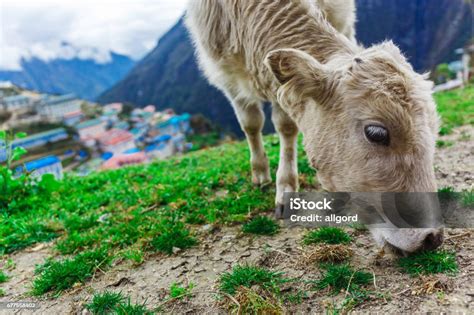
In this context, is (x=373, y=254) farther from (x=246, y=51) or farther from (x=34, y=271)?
(x=34, y=271)

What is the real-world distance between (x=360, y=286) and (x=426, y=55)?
226 ft

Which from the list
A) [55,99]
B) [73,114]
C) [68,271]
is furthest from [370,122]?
[55,99]

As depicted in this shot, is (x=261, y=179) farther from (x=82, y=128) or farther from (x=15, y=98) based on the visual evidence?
(x=15, y=98)

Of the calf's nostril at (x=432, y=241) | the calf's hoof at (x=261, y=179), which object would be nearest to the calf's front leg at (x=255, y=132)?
the calf's hoof at (x=261, y=179)

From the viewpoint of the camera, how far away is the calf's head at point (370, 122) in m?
2.33

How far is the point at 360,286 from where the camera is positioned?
258 centimetres

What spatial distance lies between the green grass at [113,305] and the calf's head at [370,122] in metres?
1.83

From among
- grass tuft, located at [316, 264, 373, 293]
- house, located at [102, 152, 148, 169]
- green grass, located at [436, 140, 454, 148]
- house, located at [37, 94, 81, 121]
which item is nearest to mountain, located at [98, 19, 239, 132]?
house, located at [37, 94, 81, 121]

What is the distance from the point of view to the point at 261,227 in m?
3.85

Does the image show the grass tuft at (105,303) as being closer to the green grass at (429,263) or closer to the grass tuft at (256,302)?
the grass tuft at (256,302)

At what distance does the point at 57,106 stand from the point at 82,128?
9825 mm

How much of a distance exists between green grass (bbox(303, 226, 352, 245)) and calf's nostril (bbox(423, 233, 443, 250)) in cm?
92

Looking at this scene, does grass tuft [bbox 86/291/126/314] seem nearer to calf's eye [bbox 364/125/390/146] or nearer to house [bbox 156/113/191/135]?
calf's eye [bbox 364/125/390/146]

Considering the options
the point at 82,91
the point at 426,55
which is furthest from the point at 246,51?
the point at 82,91
